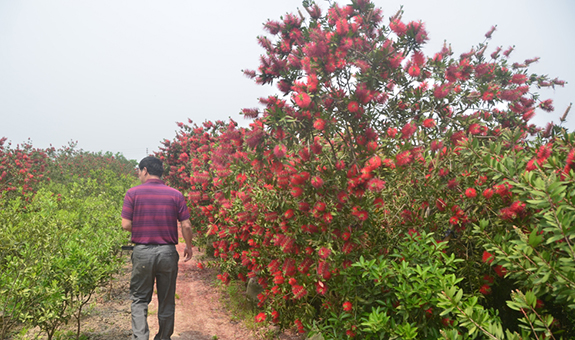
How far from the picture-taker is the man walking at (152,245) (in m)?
3.13

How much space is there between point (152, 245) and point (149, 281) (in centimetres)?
34

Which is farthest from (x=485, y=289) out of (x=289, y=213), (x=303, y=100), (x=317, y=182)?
(x=303, y=100)

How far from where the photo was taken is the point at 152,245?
3.18 meters

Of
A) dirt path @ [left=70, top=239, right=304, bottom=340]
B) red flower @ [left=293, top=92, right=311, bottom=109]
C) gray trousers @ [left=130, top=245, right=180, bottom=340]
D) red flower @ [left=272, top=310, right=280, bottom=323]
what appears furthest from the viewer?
dirt path @ [left=70, top=239, right=304, bottom=340]

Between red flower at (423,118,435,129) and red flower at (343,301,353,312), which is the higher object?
red flower at (423,118,435,129)

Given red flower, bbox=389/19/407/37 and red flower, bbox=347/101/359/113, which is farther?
red flower, bbox=389/19/407/37

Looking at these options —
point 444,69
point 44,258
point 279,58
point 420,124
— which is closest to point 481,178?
point 420,124

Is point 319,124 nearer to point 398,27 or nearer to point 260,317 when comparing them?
point 398,27

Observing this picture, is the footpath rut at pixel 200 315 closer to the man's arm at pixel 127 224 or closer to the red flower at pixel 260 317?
the red flower at pixel 260 317

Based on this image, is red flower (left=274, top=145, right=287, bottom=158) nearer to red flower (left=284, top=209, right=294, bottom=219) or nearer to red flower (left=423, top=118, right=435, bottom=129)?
red flower (left=284, top=209, right=294, bottom=219)

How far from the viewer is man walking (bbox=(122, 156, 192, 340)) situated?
3.13 meters

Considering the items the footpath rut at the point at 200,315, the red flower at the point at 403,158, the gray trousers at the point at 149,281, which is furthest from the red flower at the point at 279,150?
the footpath rut at the point at 200,315

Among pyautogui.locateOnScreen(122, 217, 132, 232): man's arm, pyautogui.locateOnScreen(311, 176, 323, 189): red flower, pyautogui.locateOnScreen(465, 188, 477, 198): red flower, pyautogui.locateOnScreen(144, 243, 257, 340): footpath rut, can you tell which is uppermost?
pyautogui.locateOnScreen(311, 176, 323, 189): red flower

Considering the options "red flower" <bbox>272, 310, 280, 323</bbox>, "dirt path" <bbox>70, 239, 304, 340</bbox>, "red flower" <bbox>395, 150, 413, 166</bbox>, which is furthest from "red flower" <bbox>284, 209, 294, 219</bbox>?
"dirt path" <bbox>70, 239, 304, 340</bbox>
